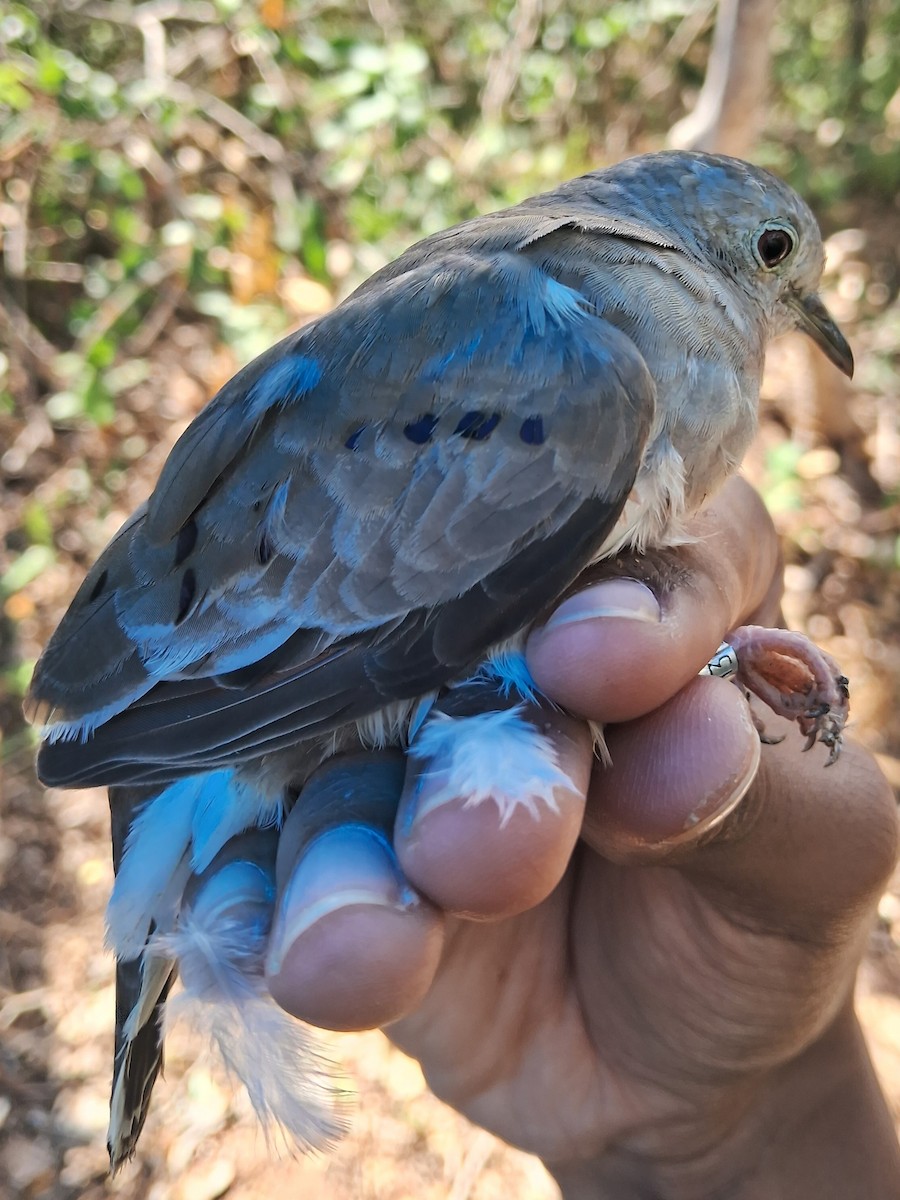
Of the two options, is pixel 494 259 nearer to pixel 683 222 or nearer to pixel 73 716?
pixel 683 222

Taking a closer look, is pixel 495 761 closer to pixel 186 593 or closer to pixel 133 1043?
pixel 186 593

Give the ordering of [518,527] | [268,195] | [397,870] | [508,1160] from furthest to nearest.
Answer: [268,195]
[508,1160]
[518,527]
[397,870]

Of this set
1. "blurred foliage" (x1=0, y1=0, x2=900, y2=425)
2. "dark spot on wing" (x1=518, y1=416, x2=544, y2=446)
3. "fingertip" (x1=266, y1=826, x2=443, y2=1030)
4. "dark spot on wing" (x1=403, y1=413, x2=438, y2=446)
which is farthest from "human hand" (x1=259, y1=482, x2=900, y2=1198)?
"blurred foliage" (x1=0, y1=0, x2=900, y2=425)

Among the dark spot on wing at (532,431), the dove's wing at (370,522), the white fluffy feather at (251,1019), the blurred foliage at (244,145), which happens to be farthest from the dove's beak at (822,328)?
the blurred foliage at (244,145)


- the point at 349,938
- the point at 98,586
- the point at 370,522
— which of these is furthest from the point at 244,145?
the point at 349,938

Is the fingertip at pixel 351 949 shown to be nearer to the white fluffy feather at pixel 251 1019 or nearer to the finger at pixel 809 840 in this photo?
the white fluffy feather at pixel 251 1019

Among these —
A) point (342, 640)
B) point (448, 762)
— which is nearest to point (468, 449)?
point (342, 640)
